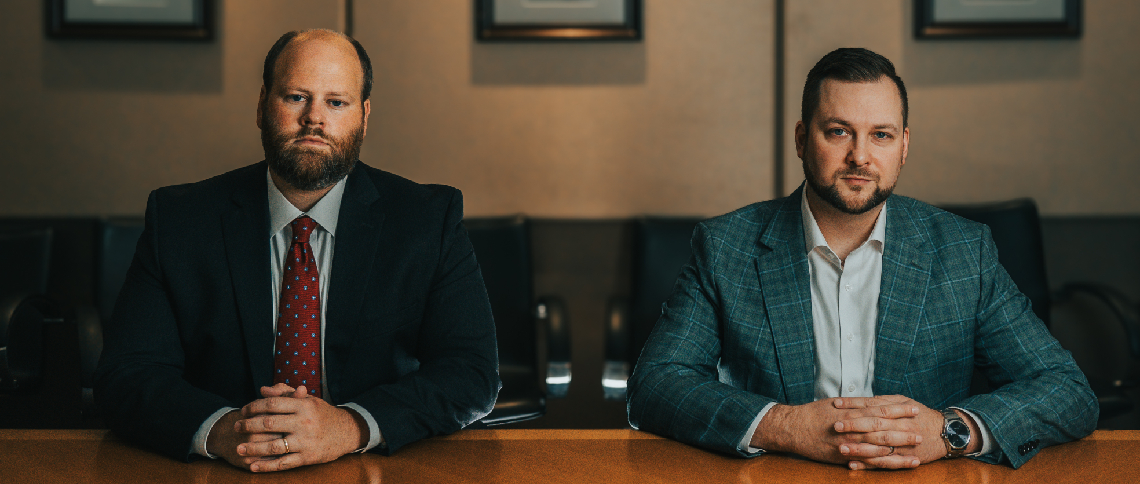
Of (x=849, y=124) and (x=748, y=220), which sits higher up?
(x=849, y=124)

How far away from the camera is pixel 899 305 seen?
157 cm

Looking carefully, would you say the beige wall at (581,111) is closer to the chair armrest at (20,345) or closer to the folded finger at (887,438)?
the chair armrest at (20,345)

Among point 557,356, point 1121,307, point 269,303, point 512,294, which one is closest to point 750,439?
point 269,303

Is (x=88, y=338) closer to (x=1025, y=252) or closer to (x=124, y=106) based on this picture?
(x=124, y=106)

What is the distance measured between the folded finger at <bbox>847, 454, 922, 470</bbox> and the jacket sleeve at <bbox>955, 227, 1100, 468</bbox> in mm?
138

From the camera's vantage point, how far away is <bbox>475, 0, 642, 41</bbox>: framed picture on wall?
2.80m

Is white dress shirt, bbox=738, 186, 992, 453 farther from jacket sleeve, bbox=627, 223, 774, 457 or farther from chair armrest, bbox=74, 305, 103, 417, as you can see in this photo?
chair armrest, bbox=74, 305, 103, 417

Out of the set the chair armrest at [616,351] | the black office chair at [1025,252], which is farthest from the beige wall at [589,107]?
the chair armrest at [616,351]

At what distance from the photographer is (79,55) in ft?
9.25

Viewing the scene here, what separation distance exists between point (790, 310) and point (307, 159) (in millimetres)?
981

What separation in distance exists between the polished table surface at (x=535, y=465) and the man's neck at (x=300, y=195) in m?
0.55

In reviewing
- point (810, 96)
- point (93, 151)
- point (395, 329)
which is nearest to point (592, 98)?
point (810, 96)

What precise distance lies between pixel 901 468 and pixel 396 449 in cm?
76

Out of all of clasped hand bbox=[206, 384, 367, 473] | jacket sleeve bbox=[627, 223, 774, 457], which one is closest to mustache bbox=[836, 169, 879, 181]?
jacket sleeve bbox=[627, 223, 774, 457]
